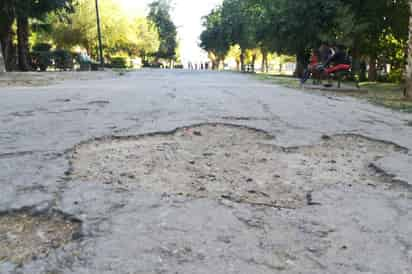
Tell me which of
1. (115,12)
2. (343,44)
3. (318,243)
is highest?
(115,12)

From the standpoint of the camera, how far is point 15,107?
5.63 metres

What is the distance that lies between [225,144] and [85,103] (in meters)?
3.30

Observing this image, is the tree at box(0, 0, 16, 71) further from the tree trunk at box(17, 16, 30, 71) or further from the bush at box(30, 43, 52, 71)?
the bush at box(30, 43, 52, 71)

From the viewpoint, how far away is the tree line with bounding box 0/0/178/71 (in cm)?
1944

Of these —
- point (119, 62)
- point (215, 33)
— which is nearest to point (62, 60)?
point (119, 62)

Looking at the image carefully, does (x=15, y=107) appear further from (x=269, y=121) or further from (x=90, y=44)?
(x=90, y=44)

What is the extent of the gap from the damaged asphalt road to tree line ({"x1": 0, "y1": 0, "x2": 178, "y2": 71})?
640 inches

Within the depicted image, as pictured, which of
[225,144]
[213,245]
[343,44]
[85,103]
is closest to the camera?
[213,245]

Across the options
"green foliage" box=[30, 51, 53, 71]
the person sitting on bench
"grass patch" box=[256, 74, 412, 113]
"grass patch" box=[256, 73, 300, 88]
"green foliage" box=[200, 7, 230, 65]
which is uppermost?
"green foliage" box=[200, 7, 230, 65]

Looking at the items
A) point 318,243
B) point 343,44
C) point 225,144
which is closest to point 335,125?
point 225,144

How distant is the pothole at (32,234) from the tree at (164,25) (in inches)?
2854

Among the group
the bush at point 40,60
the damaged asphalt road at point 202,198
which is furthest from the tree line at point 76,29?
the damaged asphalt road at point 202,198

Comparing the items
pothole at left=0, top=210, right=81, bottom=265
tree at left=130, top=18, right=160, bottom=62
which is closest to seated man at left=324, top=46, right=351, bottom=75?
pothole at left=0, top=210, right=81, bottom=265

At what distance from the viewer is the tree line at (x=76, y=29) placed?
19438 mm
